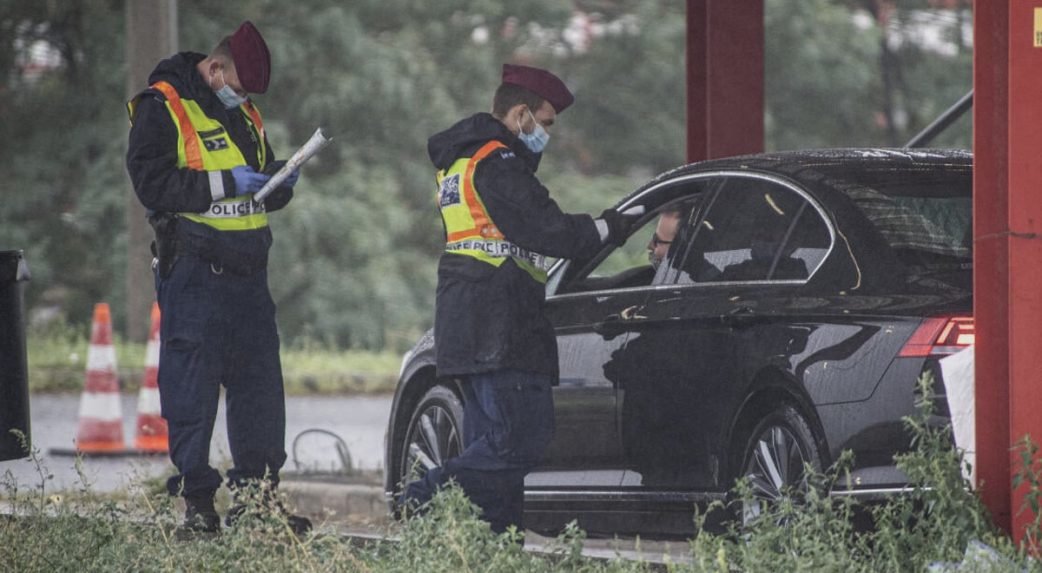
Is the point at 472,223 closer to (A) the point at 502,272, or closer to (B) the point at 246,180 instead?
(A) the point at 502,272

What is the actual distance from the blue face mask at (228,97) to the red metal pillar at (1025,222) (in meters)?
2.84

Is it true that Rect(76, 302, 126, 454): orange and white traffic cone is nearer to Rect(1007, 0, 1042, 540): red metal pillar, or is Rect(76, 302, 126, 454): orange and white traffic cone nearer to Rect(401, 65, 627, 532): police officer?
Rect(401, 65, 627, 532): police officer

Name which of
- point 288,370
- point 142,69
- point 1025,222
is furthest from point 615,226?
point 142,69

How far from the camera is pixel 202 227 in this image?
25.1 ft

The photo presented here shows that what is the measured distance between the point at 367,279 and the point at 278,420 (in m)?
13.4

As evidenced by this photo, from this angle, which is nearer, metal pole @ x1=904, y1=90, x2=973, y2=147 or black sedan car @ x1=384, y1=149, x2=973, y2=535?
black sedan car @ x1=384, y1=149, x2=973, y2=535

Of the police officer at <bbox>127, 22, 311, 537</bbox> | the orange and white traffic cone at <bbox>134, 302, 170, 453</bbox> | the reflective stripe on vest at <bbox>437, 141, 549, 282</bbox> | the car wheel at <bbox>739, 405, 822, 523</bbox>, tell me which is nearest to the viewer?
the car wheel at <bbox>739, 405, 822, 523</bbox>

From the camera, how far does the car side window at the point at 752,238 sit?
704 cm

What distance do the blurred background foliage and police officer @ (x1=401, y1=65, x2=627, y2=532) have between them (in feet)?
44.0

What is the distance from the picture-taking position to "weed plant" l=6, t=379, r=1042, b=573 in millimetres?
5832

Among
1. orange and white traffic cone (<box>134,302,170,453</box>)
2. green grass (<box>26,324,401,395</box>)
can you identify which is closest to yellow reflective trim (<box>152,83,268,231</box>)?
orange and white traffic cone (<box>134,302,170,453</box>)

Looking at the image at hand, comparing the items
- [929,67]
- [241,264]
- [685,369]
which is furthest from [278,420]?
[929,67]

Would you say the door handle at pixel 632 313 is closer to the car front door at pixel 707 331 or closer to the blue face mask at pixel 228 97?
the car front door at pixel 707 331

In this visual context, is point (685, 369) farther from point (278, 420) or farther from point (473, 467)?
point (278, 420)
